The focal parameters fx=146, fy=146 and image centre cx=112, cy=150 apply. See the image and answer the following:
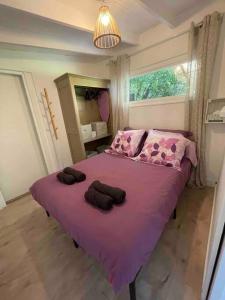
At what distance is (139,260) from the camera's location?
0.87m

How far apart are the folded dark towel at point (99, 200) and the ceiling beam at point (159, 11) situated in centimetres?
187

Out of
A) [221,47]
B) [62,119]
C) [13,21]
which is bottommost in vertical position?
[62,119]

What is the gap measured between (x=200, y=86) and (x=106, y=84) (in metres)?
1.73

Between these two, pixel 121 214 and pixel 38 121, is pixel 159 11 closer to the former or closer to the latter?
pixel 121 214

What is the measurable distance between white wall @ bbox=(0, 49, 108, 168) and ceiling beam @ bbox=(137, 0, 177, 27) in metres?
1.61

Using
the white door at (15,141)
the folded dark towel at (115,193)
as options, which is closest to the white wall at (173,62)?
the folded dark towel at (115,193)

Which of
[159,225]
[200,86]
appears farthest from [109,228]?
[200,86]

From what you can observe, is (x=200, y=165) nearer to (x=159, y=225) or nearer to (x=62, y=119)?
(x=159, y=225)

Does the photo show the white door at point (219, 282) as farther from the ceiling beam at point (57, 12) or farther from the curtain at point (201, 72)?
the ceiling beam at point (57, 12)

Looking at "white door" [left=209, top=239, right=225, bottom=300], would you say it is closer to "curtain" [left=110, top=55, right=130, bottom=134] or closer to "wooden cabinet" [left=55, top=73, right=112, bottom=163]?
"wooden cabinet" [left=55, top=73, right=112, bottom=163]

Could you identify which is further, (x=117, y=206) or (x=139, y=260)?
(x=117, y=206)

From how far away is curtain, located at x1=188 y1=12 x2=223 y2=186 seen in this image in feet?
5.73

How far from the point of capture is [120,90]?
2.81m

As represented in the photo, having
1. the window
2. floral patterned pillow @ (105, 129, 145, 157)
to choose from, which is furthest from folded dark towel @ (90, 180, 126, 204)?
the window
